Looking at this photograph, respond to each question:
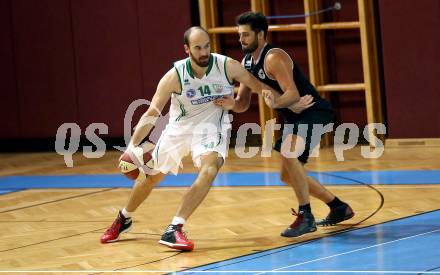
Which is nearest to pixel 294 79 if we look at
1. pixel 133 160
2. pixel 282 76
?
pixel 282 76

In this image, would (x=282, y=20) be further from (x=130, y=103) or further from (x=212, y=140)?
(x=212, y=140)

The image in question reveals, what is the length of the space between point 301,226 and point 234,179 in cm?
285

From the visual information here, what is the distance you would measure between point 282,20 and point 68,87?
290 centimetres

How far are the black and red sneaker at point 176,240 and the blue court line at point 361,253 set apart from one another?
17.1 inches

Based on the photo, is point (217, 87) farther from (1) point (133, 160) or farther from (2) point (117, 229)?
(2) point (117, 229)

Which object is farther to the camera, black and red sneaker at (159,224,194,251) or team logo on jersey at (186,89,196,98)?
team logo on jersey at (186,89,196,98)

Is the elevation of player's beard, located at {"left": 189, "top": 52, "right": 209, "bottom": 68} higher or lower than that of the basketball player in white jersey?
higher

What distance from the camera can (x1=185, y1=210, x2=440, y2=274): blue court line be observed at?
6.12 metres

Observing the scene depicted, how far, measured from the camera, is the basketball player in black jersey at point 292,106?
7.05 metres

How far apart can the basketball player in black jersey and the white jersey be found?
0.12 metres

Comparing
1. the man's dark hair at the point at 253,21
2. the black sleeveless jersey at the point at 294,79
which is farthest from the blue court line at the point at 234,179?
the man's dark hair at the point at 253,21

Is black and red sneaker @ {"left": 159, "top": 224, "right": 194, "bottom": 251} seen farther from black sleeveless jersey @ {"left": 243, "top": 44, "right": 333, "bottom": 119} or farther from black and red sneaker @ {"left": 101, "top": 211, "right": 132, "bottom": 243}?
black sleeveless jersey @ {"left": 243, "top": 44, "right": 333, "bottom": 119}

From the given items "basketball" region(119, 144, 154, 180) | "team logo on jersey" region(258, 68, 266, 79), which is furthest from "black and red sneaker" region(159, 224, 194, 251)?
"team logo on jersey" region(258, 68, 266, 79)

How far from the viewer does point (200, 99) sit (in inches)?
281
